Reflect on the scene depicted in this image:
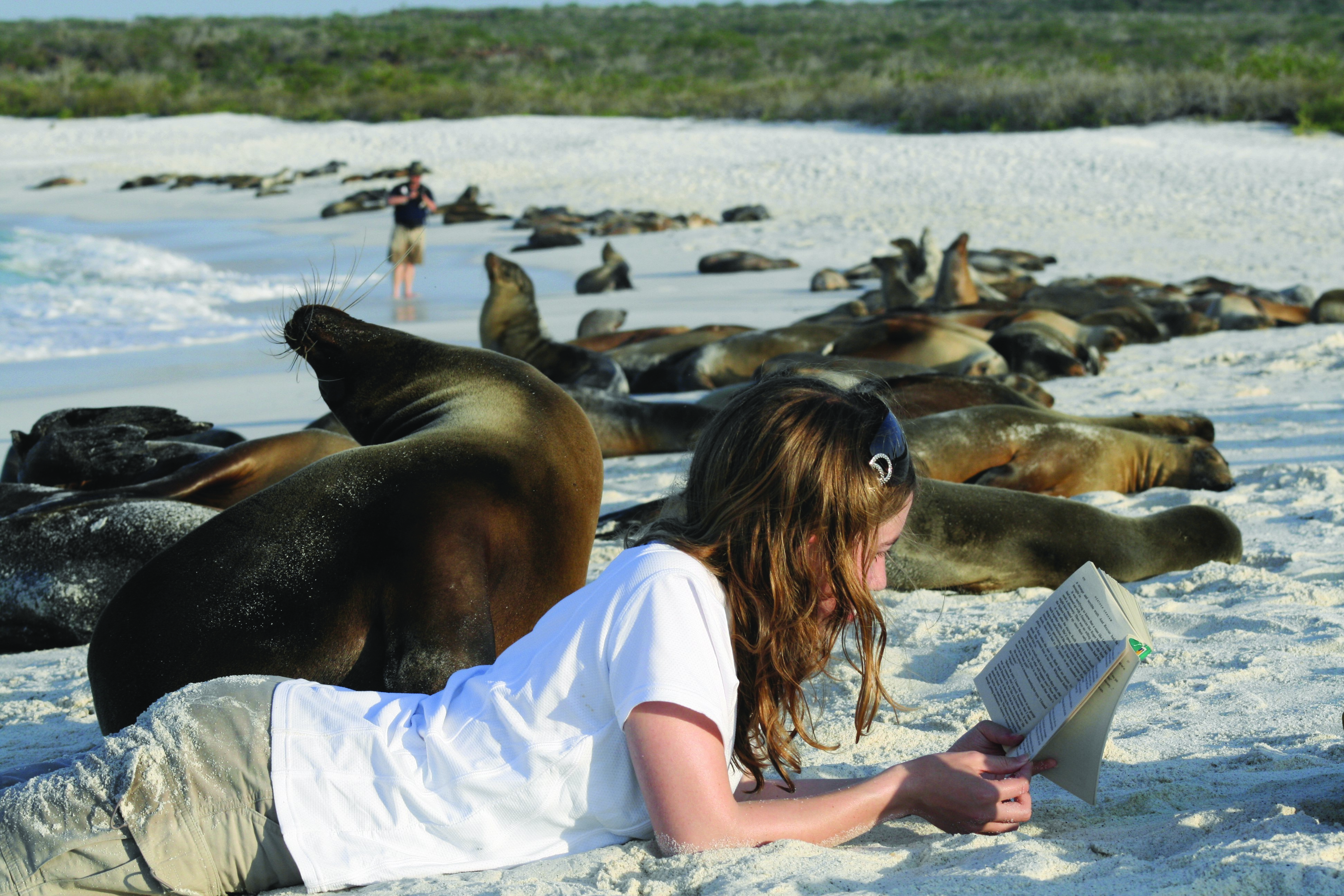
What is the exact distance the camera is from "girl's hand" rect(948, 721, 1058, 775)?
2244 mm

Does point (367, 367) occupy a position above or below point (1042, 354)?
above

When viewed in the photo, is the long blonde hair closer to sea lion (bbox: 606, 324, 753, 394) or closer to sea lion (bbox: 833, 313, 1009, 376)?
sea lion (bbox: 833, 313, 1009, 376)

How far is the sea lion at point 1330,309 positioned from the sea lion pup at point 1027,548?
21.3 feet

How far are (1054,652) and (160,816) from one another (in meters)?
1.48

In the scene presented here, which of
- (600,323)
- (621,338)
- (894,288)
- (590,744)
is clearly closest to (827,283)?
(894,288)

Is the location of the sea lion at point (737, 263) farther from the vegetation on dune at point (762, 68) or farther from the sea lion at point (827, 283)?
the vegetation on dune at point (762, 68)

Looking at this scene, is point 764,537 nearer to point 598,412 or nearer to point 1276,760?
point 1276,760

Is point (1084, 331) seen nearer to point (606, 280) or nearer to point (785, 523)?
point (606, 280)

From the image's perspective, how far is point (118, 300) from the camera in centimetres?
1350

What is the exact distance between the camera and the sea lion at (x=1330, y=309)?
9.85m

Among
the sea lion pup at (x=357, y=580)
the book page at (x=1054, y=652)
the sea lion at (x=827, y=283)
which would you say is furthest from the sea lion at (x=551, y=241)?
the book page at (x=1054, y=652)

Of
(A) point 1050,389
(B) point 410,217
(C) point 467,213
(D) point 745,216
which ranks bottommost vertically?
(A) point 1050,389

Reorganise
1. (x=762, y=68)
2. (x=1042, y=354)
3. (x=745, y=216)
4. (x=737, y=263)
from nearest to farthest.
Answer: (x=1042, y=354)
(x=737, y=263)
(x=745, y=216)
(x=762, y=68)

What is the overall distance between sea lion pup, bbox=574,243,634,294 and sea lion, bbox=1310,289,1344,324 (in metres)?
6.23
